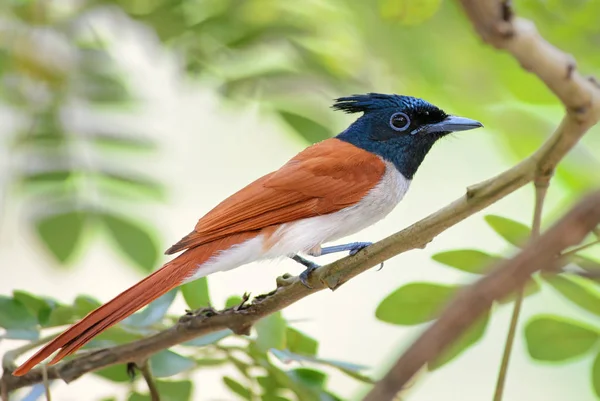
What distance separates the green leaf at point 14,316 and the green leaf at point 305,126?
0.89m

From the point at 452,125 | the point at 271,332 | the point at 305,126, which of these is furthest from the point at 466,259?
the point at 305,126

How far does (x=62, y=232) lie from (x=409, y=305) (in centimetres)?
118

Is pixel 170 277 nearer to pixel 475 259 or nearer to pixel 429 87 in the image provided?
pixel 475 259

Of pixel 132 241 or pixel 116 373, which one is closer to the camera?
pixel 116 373

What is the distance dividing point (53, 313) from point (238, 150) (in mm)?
2700

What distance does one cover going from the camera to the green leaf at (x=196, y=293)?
185 cm

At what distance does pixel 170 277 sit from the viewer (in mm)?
1796

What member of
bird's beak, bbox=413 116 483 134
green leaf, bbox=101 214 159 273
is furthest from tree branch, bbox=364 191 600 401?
green leaf, bbox=101 214 159 273

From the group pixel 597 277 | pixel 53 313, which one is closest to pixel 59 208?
pixel 53 313

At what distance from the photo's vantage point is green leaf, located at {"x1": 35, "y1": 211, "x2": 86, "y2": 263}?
2330 millimetres

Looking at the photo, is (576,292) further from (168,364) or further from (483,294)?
(483,294)

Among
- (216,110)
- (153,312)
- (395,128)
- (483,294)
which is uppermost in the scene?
(216,110)

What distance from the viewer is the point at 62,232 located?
7.76 feet

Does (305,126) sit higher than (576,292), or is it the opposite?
(305,126)
